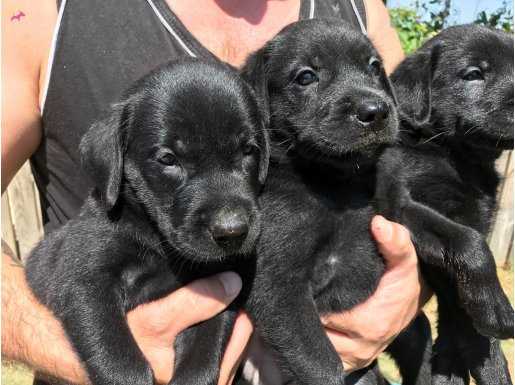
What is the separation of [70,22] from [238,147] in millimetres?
803

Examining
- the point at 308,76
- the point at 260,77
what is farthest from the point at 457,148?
the point at 260,77

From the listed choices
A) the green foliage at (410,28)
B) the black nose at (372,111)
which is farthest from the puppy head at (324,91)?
the green foliage at (410,28)

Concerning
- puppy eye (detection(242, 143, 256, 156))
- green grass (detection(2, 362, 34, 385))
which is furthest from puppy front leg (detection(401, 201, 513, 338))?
green grass (detection(2, 362, 34, 385))

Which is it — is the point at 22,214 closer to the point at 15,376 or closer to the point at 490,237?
the point at 15,376

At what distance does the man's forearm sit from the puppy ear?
105 cm

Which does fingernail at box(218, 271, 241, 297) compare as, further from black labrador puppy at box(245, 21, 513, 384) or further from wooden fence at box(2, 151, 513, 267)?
wooden fence at box(2, 151, 513, 267)

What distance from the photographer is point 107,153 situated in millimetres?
1870

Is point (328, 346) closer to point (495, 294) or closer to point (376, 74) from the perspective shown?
point (495, 294)

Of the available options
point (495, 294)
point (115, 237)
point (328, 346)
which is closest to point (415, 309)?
point (495, 294)

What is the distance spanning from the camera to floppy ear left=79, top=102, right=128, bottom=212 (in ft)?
6.13

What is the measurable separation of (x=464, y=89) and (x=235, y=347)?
4.60 ft

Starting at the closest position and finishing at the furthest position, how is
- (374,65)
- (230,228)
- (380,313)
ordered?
(230,228), (380,313), (374,65)

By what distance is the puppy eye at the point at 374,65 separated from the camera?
2160 mm

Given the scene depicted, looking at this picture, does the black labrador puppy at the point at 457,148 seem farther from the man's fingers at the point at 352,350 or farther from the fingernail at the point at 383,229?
the man's fingers at the point at 352,350
